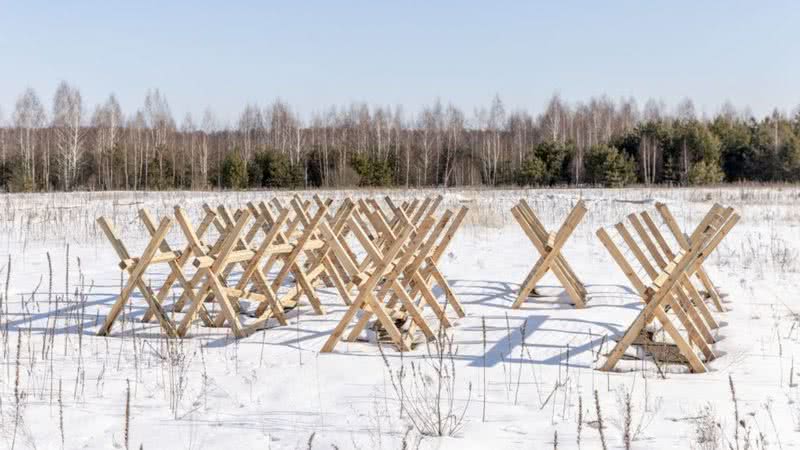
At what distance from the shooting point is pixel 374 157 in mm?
45938

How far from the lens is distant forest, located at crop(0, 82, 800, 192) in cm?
Answer: 3759

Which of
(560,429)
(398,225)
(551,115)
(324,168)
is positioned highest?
(551,115)

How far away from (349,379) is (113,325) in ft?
9.18

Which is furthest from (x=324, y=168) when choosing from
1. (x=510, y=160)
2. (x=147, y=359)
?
(x=147, y=359)

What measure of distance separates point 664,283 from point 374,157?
41.6m

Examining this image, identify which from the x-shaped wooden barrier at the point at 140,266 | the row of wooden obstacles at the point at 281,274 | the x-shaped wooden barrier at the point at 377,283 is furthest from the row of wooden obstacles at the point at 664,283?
the x-shaped wooden barrier at the point at 140,266

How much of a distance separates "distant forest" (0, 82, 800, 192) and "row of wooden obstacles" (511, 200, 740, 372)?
1133 inches

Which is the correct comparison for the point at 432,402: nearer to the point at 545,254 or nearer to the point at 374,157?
the point at 545,254

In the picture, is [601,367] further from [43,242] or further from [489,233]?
[43,242]

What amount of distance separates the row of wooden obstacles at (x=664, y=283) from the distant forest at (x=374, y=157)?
94.4 ft

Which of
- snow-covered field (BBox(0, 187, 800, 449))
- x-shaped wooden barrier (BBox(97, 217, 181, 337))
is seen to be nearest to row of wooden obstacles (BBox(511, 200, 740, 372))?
snow-covered field (BBox(0, 187, 800, 449))

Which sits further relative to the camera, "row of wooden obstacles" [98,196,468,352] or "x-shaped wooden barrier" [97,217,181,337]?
"x-shaped wooden barrier" [97,217,181,337]

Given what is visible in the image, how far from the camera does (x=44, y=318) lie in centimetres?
661

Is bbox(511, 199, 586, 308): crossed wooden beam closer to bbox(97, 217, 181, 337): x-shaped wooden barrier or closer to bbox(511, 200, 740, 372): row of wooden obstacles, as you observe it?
bbox(511, 200, 740, 372): row of wooden obstacles
